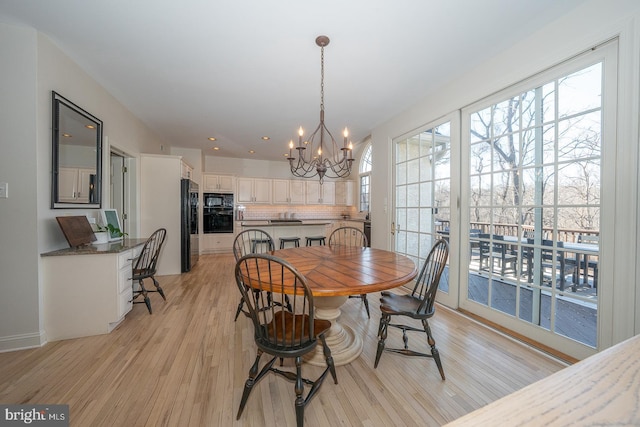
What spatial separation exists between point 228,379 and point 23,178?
93.0 inches

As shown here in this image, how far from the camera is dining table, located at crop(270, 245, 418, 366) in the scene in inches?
58.2

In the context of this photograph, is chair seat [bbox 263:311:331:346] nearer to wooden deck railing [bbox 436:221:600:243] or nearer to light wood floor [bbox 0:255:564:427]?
light wood floor [bbox 0:255:564:427]

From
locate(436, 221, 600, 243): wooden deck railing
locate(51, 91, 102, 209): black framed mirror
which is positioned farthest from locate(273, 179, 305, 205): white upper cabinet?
locate(436, 221, 600, 243): wooden deck railing

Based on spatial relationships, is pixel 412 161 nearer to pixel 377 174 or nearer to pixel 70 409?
pixel 377 174

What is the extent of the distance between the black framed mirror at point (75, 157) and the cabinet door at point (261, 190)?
13.3ft

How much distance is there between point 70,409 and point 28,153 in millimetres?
2018

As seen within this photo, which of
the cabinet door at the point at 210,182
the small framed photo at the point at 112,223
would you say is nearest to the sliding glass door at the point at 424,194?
the small framed photo at the point at 112,223

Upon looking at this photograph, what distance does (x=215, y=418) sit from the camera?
1387mm

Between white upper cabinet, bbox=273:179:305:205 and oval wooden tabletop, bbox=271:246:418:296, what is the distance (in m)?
4.65

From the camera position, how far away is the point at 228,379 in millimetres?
1705

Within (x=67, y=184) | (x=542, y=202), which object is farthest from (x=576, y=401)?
(x=67, y=184)

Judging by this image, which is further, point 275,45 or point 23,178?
point 275,45

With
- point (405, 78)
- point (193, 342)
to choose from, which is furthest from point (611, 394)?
point (405, 78)

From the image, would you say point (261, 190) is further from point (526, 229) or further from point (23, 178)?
point (526, 229)
